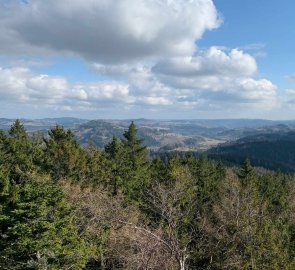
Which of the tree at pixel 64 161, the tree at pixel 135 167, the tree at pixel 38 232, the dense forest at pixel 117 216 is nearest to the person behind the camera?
the tree at pixel 38 232

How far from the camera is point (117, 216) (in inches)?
1008

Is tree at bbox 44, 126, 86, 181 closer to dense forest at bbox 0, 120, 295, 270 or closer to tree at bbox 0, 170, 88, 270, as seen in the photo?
dense forest at bbox 0, 120, 295, 270

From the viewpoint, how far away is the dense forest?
22.2 m

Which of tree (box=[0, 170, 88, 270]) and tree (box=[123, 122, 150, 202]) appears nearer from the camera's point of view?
tree (box=[0, 170, 88, 270])

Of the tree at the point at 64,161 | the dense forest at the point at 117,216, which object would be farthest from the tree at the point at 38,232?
the tree at the point at 64,161

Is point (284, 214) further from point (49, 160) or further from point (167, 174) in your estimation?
point (49, 160)

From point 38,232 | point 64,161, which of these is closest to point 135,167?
point 64,161

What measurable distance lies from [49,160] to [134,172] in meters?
12.5

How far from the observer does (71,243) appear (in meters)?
24.4

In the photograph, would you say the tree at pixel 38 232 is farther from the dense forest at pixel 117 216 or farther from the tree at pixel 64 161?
the tree at pixel 64 161

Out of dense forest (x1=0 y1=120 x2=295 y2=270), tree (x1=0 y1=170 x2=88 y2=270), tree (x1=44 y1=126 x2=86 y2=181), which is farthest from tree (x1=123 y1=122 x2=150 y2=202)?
tree (x1=0 y1=170 x2=88 y2=270)

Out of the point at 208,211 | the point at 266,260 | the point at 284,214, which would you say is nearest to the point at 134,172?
the point at 208,211

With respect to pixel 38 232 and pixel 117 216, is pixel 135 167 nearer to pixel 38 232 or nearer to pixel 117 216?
pixel 117 216

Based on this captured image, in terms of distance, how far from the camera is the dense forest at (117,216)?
22.2 m
